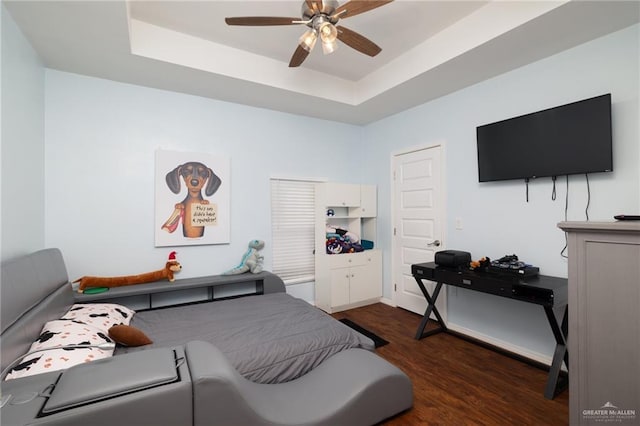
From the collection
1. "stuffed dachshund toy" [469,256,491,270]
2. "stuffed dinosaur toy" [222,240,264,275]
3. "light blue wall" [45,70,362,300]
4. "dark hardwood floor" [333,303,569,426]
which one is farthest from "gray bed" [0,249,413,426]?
"stuffed dachshund toy" [469,256,491,270]

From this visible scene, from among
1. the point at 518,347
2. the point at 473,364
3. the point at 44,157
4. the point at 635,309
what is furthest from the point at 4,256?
the point at 518,347

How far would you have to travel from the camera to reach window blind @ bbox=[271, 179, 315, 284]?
3861 mm

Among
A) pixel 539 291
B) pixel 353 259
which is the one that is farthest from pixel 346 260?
pixel 539 291

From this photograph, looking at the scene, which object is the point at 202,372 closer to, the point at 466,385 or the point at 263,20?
the point at 466,385

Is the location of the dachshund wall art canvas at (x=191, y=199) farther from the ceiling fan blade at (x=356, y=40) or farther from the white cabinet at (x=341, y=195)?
the ceiling fan blade at (x=356, y=40)

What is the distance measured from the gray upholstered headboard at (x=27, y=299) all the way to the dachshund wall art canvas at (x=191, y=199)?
1.04 meters

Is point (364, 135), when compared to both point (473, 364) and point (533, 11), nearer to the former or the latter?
point (533, 11)

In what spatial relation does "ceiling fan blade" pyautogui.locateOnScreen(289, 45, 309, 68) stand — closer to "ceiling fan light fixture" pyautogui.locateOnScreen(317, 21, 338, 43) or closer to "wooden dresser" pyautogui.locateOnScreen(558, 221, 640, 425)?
"ceiling fan light fixture" pyautogui.locateOnScreen(317, 21, 338, 43)

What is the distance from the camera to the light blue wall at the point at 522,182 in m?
2.12

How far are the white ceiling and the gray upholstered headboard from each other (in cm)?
169

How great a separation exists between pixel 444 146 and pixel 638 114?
5.09 feet

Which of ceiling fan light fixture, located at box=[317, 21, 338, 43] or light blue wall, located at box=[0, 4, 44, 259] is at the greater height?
ceiling fan light fixture, located at box=[317, 21, 338, 43]

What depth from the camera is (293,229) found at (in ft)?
13.1

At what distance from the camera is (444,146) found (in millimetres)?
3357
